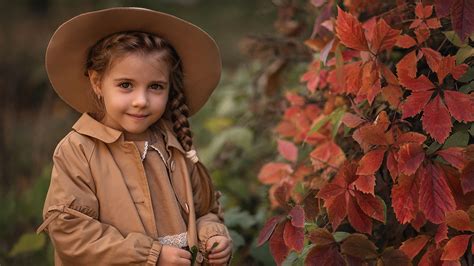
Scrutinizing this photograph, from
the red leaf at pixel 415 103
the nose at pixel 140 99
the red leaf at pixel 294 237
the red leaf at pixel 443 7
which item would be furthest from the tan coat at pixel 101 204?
the red leaf at pixel 443 7

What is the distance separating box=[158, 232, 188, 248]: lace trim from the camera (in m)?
2.08

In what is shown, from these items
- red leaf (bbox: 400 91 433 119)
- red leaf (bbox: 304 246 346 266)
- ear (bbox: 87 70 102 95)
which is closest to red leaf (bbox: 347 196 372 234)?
red leaf (bbox: 304 246 346 266)

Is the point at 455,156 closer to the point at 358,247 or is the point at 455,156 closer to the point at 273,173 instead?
the point at 358,247

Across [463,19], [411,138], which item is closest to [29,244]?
[411,138]

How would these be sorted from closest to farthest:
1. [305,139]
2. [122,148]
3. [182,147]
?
[122,148] → [182,147] → [305,139]

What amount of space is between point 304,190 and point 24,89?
4.58 meters

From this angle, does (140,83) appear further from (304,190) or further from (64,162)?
(304,190)

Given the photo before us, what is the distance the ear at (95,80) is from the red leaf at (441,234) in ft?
3.73

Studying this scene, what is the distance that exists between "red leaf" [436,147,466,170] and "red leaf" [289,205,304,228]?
1.45ft

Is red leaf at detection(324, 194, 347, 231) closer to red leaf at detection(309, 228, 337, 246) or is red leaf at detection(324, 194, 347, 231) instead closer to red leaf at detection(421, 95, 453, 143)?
red leaf at detection(309, 228, 337, 246)

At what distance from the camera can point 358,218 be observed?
81.2 inches

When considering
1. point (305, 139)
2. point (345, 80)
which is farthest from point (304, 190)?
point (345, 80)

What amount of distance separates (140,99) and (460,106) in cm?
94

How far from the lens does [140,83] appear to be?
2.05 m
